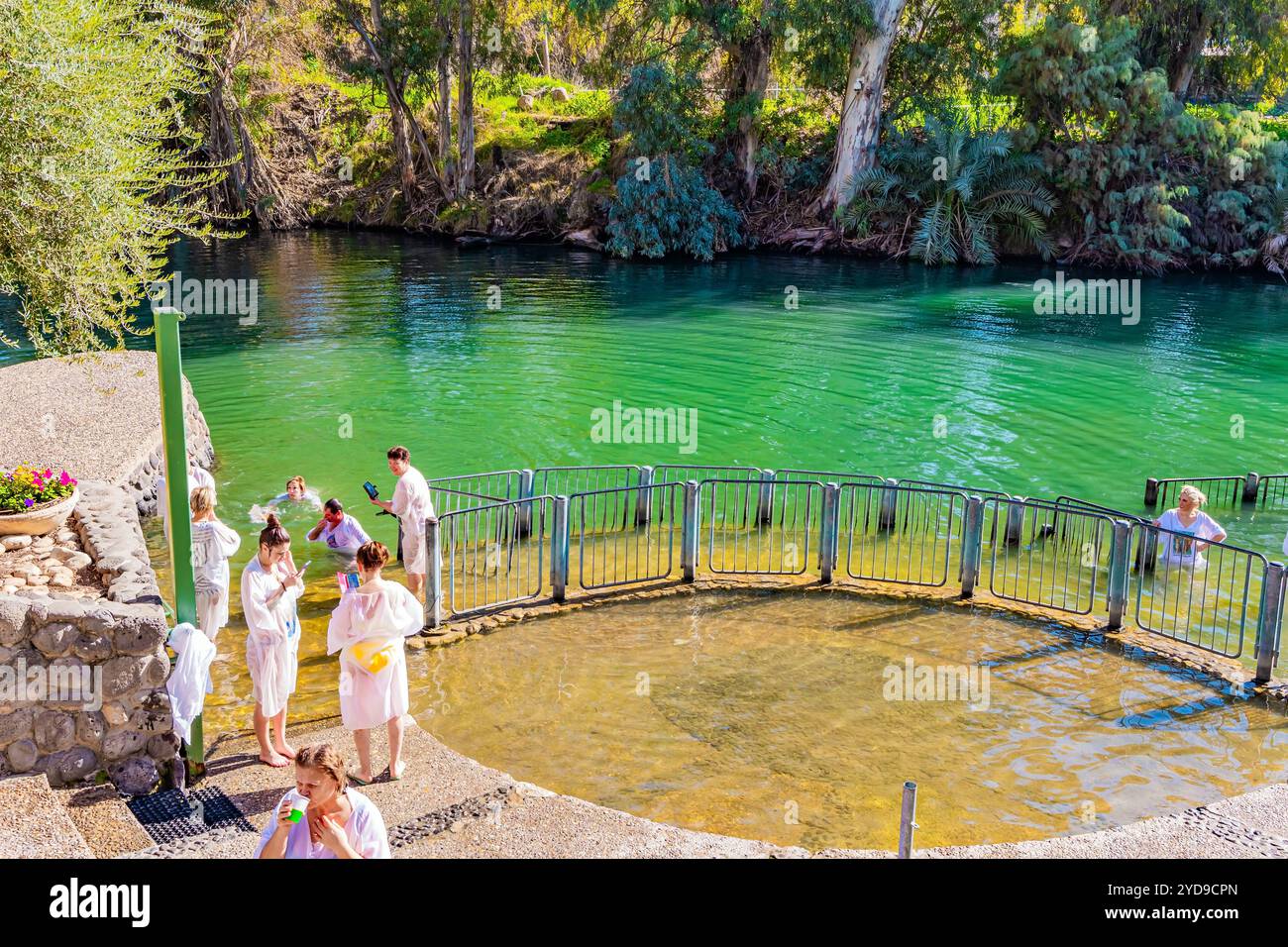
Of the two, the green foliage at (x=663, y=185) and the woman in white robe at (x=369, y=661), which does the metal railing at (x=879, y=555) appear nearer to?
the woman in white robe at (x=369, y=661)

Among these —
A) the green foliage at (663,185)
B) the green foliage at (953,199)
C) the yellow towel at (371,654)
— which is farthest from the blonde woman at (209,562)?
the green foliage at (953,199)

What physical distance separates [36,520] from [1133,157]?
131ft

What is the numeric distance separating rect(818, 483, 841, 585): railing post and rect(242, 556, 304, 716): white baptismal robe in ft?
20.1

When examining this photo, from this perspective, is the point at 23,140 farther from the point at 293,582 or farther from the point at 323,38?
the point at 323,38

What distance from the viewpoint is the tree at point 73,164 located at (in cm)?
1061

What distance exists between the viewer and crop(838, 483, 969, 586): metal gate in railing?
1337 centimetres

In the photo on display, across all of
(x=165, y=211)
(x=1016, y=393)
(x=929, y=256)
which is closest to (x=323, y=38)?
(x=929, y=256)

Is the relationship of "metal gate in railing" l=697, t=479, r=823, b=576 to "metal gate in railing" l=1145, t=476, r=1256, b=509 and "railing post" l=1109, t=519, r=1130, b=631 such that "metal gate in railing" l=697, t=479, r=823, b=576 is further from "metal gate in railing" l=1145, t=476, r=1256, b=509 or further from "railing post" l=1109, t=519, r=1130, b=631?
"metal gate in railing" l=1145, t=476, r=1256, b=509

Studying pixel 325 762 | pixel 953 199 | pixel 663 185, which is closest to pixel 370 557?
pixel 325 762
